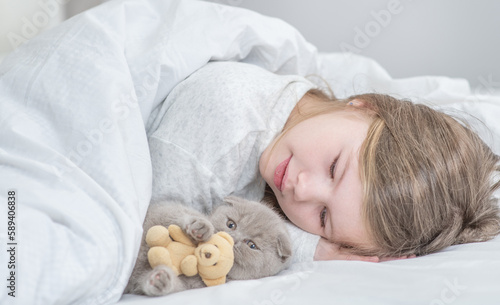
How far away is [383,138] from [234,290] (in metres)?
0.49

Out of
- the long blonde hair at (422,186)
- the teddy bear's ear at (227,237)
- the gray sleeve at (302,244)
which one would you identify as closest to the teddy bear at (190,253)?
the teddy bear's ear at (227,237)

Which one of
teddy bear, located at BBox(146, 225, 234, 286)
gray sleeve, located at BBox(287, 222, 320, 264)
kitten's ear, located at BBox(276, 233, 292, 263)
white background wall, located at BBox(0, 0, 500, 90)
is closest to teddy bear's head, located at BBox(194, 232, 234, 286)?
teddy bear, located at BBox(146, 225, 234, 286)

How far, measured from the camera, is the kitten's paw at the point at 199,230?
82 centimetres

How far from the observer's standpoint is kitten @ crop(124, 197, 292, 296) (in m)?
0.84

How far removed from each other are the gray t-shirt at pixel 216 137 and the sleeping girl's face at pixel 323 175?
0.05 metres

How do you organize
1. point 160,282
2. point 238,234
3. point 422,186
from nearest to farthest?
1. point 160,282
2. point 238,234
3. point 422,186

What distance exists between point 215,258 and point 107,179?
236mm

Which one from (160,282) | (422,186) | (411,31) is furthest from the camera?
(411,31)

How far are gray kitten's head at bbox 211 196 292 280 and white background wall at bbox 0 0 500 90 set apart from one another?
134cm

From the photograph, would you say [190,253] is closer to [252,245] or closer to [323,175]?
[252,245]

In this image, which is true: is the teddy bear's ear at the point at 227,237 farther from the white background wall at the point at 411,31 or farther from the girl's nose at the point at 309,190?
the white background wall at the point at 411,31

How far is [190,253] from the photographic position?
84 centimetres

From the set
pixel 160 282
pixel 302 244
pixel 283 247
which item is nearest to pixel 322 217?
pixel 302 244

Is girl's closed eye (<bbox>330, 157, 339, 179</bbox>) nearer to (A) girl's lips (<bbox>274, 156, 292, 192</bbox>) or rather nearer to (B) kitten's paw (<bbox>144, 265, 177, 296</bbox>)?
Answer: (A) girl's lips (<bbox>274, 156, 292, 192</bbox>)
